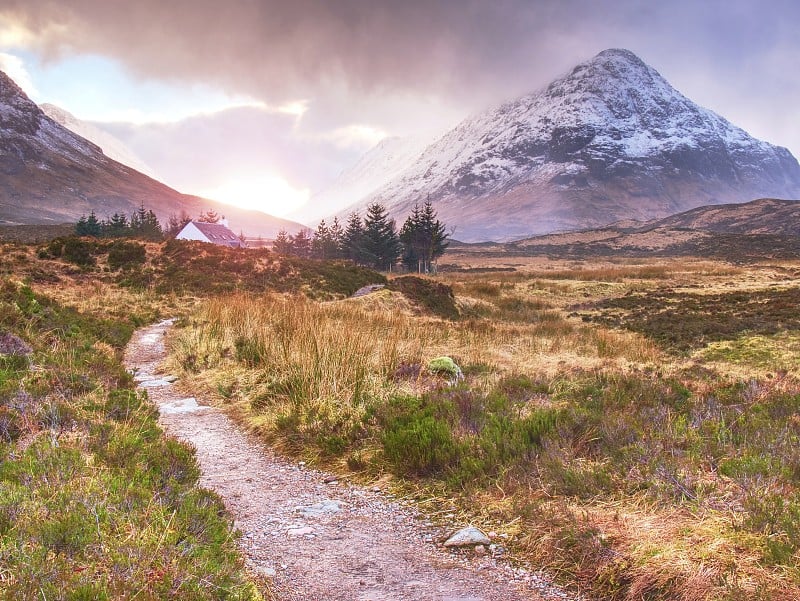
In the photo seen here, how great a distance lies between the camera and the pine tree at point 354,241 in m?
69.4

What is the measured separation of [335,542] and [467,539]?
1.07m

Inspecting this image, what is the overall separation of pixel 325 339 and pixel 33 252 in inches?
887

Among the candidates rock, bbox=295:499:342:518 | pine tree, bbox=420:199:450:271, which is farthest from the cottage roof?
rock, bbox=295:499:342:518

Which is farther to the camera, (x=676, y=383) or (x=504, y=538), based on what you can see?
(x=676, y=383)

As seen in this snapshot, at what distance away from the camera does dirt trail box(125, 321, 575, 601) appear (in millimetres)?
3471

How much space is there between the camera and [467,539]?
4.12 meters

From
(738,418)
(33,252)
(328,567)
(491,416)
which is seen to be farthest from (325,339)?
(33,252)

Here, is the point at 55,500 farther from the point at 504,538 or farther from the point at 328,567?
the point at 504,538

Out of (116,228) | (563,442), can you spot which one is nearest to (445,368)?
(563,442)

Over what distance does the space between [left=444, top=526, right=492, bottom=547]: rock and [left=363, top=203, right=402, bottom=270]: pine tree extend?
62270mm

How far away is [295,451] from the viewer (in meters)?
6.14

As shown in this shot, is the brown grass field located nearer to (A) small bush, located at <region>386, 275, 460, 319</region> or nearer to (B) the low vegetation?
(B) the low vegetation

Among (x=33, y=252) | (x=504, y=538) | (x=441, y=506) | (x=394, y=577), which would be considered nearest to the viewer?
(x=394, y=577)

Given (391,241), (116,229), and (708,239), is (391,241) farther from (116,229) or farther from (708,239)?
(708,239)
